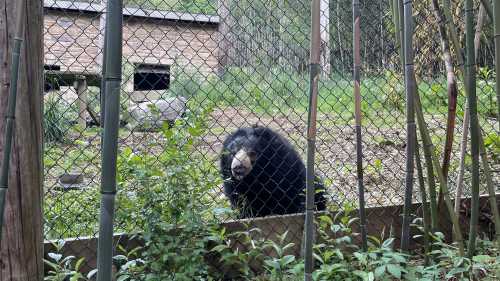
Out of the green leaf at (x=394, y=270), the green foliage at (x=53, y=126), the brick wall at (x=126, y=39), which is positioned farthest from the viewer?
the brick wall at (x=126, y=39)

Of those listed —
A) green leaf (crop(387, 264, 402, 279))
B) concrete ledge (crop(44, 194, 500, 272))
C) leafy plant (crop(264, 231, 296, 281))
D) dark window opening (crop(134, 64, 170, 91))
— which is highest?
dark window opening (crop(134, 64, 170, 91))

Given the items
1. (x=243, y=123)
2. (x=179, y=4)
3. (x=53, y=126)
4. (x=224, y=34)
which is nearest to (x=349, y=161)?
(x=243, y=123)

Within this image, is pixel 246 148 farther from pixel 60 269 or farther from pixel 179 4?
pixel 60 269

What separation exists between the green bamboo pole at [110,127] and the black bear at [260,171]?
317cm

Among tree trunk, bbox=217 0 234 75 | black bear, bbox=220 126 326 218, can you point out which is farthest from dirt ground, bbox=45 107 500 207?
tree trunk, bbox=217 0 234 75

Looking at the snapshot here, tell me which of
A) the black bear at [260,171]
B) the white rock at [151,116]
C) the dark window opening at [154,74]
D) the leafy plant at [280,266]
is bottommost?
the leafy plant at [280,266]

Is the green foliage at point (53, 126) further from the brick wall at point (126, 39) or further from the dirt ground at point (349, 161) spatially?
the brick wall at point (126, 39)

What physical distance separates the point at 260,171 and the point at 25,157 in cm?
295

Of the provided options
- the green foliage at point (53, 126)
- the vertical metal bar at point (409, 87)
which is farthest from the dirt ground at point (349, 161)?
the vertical metal bar at point (409, 87)

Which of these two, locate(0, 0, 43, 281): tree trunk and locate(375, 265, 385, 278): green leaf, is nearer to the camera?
locate(0, 0, 43, 281): tree trunk

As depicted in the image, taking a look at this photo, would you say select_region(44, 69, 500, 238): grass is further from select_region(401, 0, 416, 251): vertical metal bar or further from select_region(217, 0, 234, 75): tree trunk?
select_region(401, 0, 416, 251): vertical metal bar

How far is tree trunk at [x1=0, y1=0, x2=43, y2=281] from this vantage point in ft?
5.78

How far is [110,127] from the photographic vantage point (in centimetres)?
127

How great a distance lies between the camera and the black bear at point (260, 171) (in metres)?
4.54
